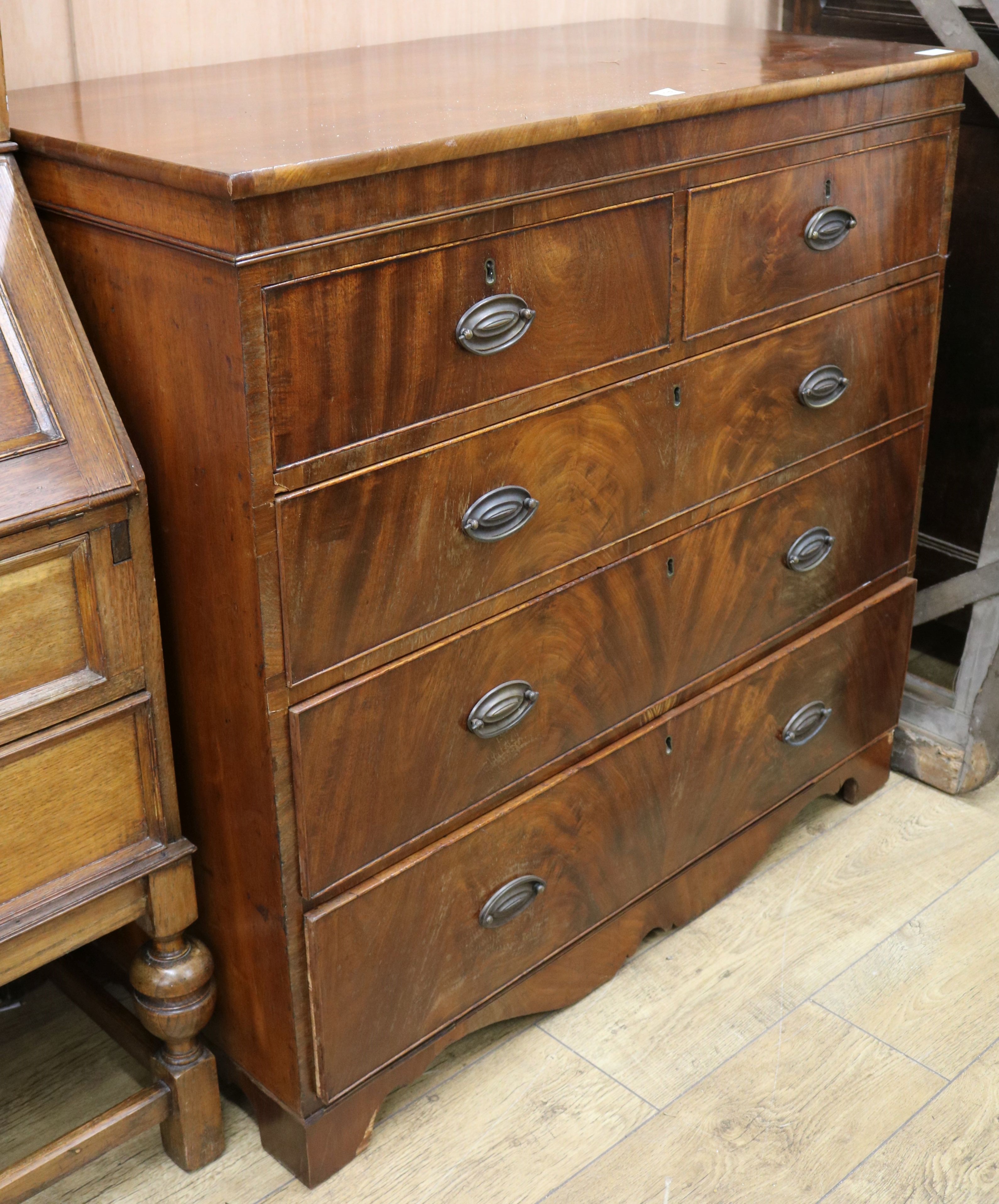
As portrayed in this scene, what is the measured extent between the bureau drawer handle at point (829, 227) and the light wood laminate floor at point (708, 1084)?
0.97 m

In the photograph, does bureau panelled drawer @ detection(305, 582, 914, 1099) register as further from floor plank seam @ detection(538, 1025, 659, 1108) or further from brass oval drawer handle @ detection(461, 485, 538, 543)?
brass oval drawer handle @ detection(461, 485, 538, 543)

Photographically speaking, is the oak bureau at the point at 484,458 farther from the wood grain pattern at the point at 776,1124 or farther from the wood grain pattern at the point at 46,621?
the wood grain pattern at the point at 776,1124

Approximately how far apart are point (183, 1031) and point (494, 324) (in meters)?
0.84

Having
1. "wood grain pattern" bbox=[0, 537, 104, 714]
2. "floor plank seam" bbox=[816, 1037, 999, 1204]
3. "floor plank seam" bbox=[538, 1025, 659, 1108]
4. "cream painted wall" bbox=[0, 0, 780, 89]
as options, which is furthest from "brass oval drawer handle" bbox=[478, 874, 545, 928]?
"cream painted wall" bbox=[0, 0, 780, 89]

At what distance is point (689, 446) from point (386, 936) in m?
0.69

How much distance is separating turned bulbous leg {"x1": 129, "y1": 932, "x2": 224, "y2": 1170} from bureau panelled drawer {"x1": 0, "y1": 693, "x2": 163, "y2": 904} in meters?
0.17

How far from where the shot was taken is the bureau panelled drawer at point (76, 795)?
126 centimetres

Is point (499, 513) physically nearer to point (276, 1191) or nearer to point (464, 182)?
point (464, 182)

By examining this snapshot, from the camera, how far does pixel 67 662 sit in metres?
1.26

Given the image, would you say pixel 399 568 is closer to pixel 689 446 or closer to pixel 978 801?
pixel 689 446

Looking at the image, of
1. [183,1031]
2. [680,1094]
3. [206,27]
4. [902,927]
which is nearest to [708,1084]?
[680,1094]

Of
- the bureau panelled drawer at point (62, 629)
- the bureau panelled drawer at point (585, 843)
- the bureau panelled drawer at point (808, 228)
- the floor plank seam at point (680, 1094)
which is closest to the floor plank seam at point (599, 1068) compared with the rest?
the floor plank seam at point (680, 1094)

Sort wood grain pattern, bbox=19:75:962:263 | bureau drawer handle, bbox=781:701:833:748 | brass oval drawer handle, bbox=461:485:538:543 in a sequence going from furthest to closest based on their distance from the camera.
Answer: bureau drawer handle, bbox=781:701:833:748 → brass oval drawer handle, bbox=461:485:538:543 → wood grain pattern, bbox=19:75:962:263

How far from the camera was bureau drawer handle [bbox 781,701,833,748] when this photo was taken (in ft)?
6.60
